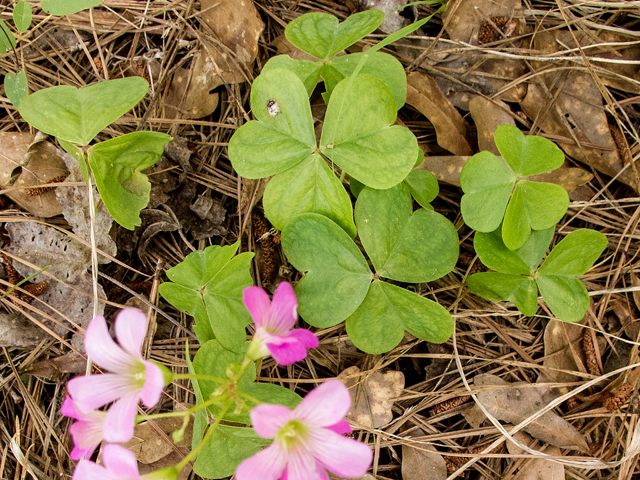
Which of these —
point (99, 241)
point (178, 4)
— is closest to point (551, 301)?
point (99, 241)

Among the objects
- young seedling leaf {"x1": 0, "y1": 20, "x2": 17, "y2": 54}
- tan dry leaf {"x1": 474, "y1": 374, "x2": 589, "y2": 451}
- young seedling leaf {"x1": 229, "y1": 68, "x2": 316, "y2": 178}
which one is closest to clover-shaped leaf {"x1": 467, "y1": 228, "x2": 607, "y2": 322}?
tan dry leaf {"x1": 474, "y1": 374, "x2": 589, "y2": 451}

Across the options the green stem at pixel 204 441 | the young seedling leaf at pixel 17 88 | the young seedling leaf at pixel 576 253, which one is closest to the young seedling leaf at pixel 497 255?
the young seedling leaf at pixel 576 253

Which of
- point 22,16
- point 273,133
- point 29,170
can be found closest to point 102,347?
point 273,133

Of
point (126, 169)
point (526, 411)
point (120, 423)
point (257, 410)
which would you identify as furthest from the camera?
point (526, 411)

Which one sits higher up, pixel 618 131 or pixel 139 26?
pixel 139 26

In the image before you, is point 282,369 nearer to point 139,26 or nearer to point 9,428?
point 9,428

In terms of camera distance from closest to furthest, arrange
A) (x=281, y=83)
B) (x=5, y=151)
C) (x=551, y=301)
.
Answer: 1. (x=281, y=83)
2. (x=551, y=301)
3. (x=5, y=151)

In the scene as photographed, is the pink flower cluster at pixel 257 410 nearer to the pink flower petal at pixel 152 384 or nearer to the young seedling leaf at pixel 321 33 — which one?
the pink flower petal at pixel 152 384

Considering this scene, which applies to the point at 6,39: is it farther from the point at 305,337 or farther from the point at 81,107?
the point at 305,337
